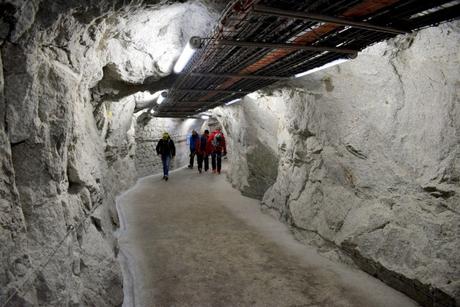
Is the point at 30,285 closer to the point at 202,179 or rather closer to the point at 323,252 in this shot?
the point at 323,252

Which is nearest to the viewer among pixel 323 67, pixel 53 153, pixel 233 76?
pixel 53 153

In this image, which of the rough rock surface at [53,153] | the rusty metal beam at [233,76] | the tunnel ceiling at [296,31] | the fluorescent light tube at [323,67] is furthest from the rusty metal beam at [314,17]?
the rusty metal beam at [233,76]

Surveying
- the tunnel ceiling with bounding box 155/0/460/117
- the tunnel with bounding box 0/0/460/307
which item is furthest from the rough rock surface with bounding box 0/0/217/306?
the tunnel ceiling with bounding box 155/0/460/117

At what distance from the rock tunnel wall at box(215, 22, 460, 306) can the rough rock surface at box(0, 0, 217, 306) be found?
2.52 metres

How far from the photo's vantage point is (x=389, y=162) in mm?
4371

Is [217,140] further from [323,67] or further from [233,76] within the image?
[323,67]

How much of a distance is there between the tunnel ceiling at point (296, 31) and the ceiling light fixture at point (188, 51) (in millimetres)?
71

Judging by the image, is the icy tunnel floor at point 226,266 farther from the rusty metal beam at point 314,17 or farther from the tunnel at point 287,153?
Result: the rusty metal beam at point 314,17

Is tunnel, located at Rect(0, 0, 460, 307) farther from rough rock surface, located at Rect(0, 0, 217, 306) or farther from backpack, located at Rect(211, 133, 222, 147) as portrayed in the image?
backpack, located at Rect(211, 133, 222, 147)

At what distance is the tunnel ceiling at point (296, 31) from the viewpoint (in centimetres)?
278

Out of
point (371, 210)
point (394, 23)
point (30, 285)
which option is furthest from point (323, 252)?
point (30, 285)

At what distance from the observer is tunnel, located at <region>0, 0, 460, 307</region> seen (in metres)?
2.43

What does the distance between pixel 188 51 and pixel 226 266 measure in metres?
3.25

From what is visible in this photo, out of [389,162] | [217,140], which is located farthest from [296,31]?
[217,140]
